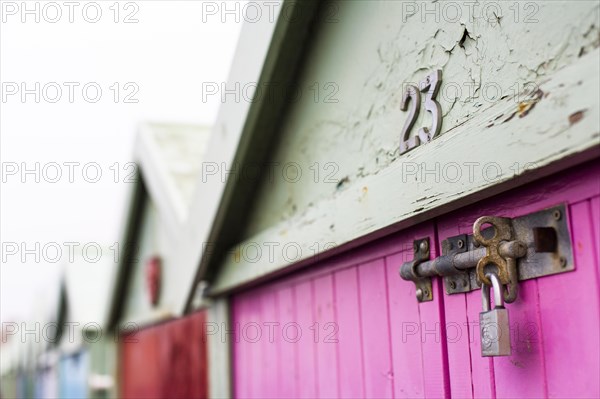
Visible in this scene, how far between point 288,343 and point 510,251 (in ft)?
4.33

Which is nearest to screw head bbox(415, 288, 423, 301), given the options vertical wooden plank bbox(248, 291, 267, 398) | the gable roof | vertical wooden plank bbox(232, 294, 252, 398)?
vertical wooden plank bbox(248, 291, 267, 398)

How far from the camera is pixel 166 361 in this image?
4711mm

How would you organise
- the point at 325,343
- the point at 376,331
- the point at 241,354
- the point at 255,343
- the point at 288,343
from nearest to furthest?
the point at 376,331 → the point at 325,343 → the point at 288,343 → the point at 255,343 → the point at 241,354

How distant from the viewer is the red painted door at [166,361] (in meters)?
4.12

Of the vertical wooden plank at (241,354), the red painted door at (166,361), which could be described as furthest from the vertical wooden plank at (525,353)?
the red painted door at (166,361)

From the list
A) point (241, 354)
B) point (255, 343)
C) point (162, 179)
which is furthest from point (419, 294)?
point (162, 179)

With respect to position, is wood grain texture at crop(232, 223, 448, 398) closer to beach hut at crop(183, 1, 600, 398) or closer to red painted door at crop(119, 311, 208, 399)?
beach hut at crop(183, 1, 600, 398)

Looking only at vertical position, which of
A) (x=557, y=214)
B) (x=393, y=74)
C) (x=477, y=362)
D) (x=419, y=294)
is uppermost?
(x=393, y=74)

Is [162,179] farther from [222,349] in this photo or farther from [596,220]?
[596,220]

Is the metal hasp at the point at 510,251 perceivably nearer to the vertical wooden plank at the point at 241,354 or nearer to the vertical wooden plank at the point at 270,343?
the vertical wooden plank at the point at 270,343

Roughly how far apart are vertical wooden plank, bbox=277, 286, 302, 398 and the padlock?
118 cm

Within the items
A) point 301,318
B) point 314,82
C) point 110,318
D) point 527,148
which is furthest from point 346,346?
point 110,318

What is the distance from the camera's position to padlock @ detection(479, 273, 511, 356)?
1.51 meters

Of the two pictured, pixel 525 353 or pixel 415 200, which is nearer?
pixel 525 353
